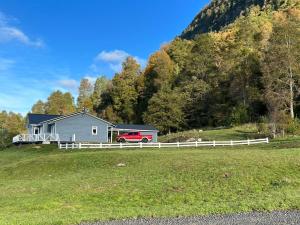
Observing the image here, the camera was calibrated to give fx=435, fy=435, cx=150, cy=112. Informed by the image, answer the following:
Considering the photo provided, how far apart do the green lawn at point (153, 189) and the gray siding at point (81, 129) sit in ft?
105

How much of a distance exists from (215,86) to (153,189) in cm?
7003

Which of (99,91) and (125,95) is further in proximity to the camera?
(99,91)

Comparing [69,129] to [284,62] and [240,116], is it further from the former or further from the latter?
[284,62]

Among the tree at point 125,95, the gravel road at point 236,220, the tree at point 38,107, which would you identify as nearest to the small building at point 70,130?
the tree at point 125,95

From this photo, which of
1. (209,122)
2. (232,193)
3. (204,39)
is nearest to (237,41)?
(204,39)

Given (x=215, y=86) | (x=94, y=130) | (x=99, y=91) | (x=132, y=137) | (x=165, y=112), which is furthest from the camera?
(x=99, y=91)

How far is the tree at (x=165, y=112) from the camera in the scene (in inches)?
3268

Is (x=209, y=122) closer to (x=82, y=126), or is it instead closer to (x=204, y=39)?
(x=204, y=39)

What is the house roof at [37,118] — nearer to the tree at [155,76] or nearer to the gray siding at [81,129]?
the gray siding at [81,129]

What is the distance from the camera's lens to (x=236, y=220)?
12.9 meters

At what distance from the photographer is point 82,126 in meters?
63.7

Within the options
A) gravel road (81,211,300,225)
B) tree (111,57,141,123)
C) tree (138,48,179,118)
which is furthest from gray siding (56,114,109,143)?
gravel road (81,211,300,225)

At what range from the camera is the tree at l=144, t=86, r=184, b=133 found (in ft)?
272

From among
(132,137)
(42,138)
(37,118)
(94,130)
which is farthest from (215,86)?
(42,138)
